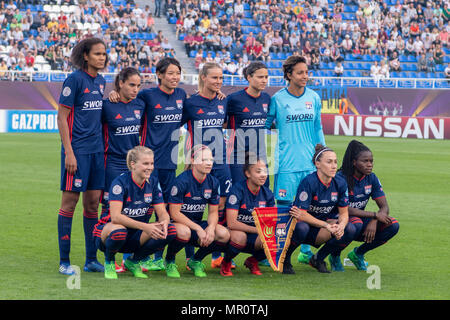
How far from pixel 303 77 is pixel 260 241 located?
1.74m

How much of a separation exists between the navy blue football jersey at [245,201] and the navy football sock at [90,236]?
4.20ft

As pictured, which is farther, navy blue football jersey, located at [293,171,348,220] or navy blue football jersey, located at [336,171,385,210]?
navy blue football jersey, located at [336,171,385,210]

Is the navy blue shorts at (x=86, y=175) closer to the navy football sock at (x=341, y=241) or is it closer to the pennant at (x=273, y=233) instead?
the pennant at (x=273, y=233)

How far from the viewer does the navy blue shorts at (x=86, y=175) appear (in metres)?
7.02

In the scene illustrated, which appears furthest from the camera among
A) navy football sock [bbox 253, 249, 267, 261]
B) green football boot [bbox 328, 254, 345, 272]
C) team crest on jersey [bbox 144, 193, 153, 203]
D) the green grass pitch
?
green football boot [bbox 328, 254, 345, 272]

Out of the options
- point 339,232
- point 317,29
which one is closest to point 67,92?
point 339,232

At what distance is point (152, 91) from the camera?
7.69m

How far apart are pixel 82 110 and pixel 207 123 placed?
1.31 meters

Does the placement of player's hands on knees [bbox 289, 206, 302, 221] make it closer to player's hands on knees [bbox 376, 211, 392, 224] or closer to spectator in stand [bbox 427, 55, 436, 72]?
player's hands on knees [bbox 376, 211, 392, 224]

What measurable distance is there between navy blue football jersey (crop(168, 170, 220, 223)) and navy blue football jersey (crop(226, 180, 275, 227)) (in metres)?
0.15

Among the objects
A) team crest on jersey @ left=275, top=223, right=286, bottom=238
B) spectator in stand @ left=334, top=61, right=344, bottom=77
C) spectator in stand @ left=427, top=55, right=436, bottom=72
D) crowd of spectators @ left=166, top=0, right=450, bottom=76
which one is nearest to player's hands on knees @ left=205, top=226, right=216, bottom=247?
team crest on jersey @ left=275, top=223, right=286, bottom=238

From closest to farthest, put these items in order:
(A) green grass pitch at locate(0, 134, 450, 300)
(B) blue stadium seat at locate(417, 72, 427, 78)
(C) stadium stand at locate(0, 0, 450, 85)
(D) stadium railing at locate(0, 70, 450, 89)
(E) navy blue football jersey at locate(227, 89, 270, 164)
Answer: (A) green grass pitch at locate(0, 134, 450, 300) < (E) navy blue football jersey at locate(227, 89, 270, 164) < (D) stadium railing at locate(0, 70, 450, 89) < (C) stadium stand at locate(0, 0, 450, 85) < (B) blue stadium seat at locate(417, 72, 427, 78)

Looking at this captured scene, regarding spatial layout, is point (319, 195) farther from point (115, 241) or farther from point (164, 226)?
point (115, 241)

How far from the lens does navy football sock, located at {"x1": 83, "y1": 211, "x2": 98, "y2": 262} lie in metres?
7.22
